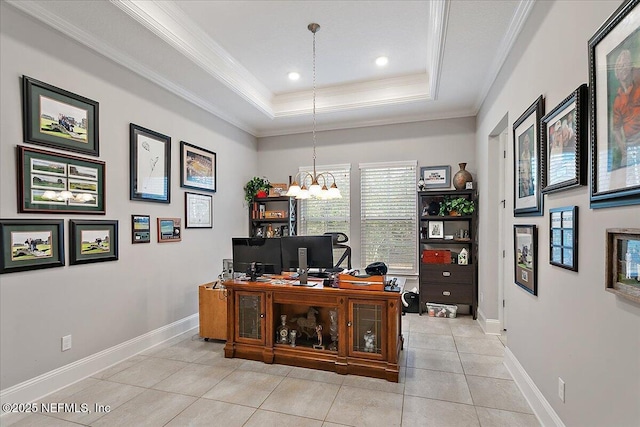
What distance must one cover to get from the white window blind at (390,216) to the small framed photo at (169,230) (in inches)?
111

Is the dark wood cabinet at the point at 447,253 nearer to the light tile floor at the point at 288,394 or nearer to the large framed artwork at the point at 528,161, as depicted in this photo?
the light tile floor at the point at 288,394

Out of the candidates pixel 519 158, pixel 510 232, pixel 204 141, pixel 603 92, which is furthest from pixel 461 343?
pixel 204 141

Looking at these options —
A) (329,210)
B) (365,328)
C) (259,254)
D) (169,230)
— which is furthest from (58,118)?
(329,210)

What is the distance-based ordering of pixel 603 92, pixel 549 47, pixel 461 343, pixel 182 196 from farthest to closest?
pixel 182 196, pixel 461 343, pixel 549 47, pixel 603 92

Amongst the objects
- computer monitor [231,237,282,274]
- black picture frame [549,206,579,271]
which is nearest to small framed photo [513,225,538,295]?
black picture frame [549,206,579,271]

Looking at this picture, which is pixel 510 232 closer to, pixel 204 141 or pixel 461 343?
pixel 461 343

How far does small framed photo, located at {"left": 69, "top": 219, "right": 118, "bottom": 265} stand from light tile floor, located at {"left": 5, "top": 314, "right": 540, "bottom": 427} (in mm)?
1065

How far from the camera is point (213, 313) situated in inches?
144

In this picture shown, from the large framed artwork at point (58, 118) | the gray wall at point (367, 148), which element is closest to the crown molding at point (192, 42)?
the large framed artwork at point (58, 118)

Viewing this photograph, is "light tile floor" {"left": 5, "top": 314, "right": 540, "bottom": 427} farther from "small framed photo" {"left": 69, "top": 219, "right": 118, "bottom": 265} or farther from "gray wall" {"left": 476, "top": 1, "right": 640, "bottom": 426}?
"small framed photo" {"left": 69, "top": 219, "right": 118, "bottom": 265}

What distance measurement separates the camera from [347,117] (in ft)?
16.7

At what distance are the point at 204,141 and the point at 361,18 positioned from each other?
2635 mm

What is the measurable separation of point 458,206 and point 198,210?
3.66 m

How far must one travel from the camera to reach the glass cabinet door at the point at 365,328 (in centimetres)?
283
